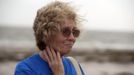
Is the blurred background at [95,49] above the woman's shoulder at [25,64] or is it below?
below

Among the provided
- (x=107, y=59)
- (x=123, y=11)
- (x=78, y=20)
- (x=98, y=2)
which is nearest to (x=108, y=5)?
(x=98, y=2)

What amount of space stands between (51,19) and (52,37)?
0.24 ft

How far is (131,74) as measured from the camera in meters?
6.16

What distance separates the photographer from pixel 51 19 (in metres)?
1.58

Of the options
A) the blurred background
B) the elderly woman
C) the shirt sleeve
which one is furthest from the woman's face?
the blurred background

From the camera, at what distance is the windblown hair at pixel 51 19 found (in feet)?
5.15

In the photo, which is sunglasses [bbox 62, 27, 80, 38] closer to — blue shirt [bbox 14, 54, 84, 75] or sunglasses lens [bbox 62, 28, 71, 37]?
sunglasses lens [bbox 62, 28, 71, 37]

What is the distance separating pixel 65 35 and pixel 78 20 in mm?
90

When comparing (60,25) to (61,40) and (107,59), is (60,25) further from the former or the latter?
(107,59)

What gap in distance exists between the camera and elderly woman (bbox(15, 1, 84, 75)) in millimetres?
1570

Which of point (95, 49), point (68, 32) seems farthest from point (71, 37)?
point (95, 49)

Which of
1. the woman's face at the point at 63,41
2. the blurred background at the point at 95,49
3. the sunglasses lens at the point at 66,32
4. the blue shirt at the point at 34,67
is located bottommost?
the blurred background at the point at 95,49

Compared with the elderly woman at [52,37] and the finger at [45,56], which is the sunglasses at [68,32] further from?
the finger at [45,56]

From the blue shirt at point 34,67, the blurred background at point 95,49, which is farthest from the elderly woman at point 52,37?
the blurred background at point 95,49
